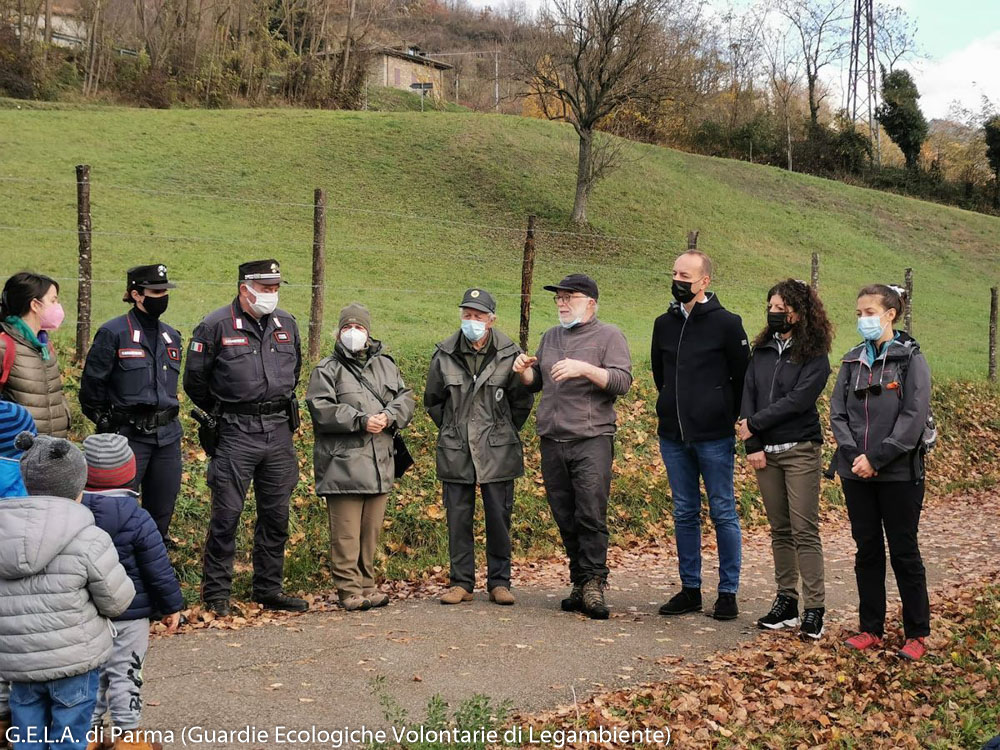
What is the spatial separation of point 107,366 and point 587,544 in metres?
3.57

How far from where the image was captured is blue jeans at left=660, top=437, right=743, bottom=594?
7211 millimetres

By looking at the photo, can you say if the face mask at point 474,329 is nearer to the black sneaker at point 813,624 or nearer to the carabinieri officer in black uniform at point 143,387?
the carabinieri officer in black uniform at point 143,387

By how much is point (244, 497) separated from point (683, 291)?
3486mm

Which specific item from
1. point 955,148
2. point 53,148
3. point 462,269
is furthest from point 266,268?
point 955,148

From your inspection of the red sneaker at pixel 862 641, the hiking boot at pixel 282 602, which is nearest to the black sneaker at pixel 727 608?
the red sneaker at pixel 862 641

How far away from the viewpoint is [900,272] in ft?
116

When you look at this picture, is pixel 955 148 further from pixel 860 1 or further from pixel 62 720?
pixel 62 720

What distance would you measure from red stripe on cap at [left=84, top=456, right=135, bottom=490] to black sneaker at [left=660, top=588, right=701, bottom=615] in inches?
167

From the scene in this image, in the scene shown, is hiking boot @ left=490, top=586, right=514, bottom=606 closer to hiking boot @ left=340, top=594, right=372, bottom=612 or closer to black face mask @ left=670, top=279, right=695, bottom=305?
hiking boot @ left=340, top=594, right=372, bottom=612

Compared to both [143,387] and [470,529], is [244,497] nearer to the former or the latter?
[143,387]

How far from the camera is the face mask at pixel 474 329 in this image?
24.4 feet

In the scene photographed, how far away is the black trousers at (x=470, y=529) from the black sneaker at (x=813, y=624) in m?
2.18

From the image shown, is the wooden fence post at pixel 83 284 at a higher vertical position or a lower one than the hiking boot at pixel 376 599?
higher

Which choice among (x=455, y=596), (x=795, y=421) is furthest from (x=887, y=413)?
(x=455, y=596)
